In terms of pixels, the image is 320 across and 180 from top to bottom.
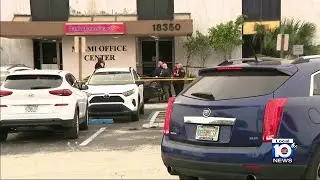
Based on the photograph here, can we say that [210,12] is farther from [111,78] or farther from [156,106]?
[111,78]

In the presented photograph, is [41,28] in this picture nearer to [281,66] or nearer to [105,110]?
[105,110]

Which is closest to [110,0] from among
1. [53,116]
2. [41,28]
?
[41,28]

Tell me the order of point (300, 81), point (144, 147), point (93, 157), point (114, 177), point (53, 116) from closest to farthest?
point (300, 81) < point (114, 177) < point (93, 157) < point (144, 147) < point (53, 116)

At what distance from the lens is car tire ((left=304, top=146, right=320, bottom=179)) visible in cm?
528

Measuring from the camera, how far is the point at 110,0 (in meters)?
27.7

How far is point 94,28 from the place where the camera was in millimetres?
25172

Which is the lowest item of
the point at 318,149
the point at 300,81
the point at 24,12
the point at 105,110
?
the point at 105,110

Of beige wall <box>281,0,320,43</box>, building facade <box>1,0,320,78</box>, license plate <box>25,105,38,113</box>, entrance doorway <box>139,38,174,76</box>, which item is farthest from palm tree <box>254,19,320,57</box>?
license plate <box>25,105,38,113</box>

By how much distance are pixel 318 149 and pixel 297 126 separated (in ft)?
1.19

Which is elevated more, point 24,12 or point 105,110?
point 24,12

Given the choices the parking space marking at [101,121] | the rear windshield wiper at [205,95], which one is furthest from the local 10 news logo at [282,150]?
the parking space marking at [101,121]

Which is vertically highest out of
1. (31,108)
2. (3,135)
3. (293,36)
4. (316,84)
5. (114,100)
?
(293,36)

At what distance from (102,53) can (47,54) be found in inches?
127

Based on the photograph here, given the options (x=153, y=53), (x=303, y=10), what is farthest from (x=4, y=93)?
(x=303, y=10)
